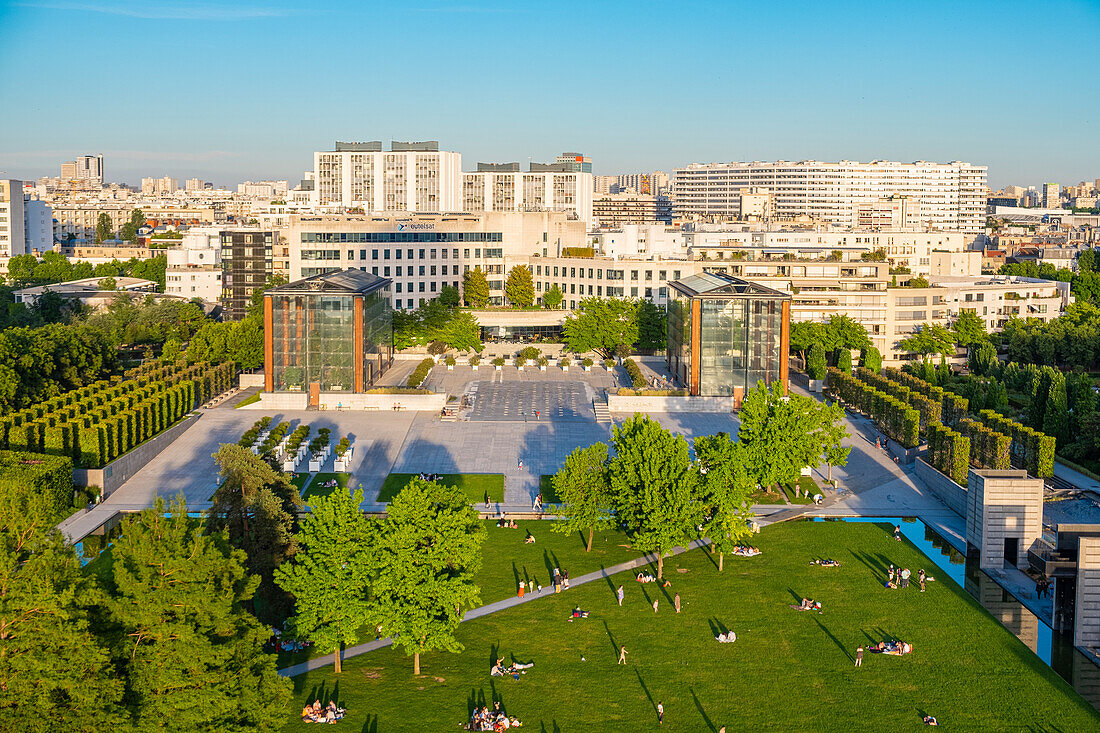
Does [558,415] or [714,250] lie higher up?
[714,250]

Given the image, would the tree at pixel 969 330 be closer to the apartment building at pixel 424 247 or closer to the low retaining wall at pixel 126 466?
the apartment building at pixel 424 247

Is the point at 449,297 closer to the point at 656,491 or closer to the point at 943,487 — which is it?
the point at 943,487

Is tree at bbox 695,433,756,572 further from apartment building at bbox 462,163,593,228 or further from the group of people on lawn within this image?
apartment building at bbox 462,163,593,228

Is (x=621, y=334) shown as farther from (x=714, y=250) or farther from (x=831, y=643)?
(x=831, y=643)

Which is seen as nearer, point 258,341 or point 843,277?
point 258,341

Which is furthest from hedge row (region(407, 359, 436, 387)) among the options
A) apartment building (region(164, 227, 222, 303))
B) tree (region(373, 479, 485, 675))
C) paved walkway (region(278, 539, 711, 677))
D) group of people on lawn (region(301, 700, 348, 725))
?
apartment building (region(164, 227, 222, 303))

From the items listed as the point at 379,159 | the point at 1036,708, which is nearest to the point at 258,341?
the point at 1036,708

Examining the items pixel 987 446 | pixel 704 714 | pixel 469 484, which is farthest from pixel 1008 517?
pixel 469 484

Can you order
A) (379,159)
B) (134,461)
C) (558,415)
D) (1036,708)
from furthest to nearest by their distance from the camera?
1. (379,159)
2. (558,415)
3. (134,461)
4. (1036,708)
